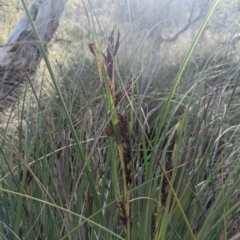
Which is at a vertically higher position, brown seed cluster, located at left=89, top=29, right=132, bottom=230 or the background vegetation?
brown seed cluster, located at left=89, top=29, right=132, bottom=230

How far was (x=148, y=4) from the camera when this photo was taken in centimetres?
276

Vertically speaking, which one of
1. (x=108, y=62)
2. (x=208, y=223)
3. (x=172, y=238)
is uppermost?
(x=108, y=62)

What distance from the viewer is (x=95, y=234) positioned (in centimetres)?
83

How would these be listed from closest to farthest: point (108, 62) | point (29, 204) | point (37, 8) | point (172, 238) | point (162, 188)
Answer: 1. point (108, 62)
2. point (162, 188)
3. point (172, 238)
4. point (29, 204)
5. point (37, 8)

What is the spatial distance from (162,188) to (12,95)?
65.1 inches

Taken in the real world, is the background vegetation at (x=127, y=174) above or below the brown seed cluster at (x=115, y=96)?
below

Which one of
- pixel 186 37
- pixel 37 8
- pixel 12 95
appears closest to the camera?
pixel 12 95

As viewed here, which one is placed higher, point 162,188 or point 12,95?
point 162,188

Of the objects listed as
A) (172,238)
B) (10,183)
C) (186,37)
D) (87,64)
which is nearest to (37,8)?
(87,64)

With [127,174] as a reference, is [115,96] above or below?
above

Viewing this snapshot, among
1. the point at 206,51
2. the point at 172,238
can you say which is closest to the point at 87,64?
the point at 206,51

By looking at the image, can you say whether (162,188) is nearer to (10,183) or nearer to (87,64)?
(10,183)

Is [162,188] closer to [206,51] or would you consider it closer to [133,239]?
[133,239]

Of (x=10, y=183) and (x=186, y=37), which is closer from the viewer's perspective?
(x=10, y=183)
